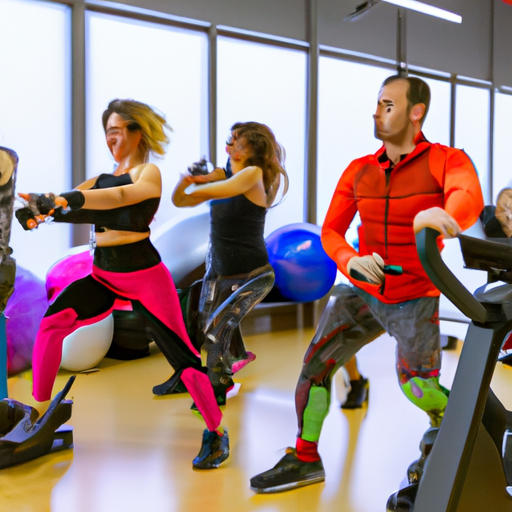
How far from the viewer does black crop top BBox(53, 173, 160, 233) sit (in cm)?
215

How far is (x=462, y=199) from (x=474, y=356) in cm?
69

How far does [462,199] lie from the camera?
1.67 m

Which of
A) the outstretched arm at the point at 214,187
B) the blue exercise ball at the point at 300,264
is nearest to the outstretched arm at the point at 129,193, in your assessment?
the outstretched arm at the point at 214,187

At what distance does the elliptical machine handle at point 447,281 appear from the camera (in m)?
1.10

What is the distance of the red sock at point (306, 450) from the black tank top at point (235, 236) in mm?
873

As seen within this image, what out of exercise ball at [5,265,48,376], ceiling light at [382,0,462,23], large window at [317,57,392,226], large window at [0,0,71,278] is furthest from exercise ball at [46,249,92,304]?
ceiling light at [382,0,462,23]

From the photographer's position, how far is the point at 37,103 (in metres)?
4.13

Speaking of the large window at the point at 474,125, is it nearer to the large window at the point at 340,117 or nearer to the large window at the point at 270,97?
the large window at the point at 340,117

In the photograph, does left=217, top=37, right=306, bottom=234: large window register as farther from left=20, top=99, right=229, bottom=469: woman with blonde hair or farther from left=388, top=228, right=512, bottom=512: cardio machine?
left=388, top=228, right=512, bottom=512: cardio machine

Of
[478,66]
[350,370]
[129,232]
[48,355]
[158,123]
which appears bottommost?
[350,370]

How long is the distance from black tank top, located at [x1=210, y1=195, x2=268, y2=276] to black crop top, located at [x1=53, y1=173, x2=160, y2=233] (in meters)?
0.53

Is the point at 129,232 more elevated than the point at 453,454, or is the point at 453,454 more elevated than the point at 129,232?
the point at 129,232

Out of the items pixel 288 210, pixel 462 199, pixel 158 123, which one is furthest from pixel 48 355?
pixel 288 210

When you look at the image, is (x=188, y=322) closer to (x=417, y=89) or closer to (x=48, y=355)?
(x=48, y=355)
